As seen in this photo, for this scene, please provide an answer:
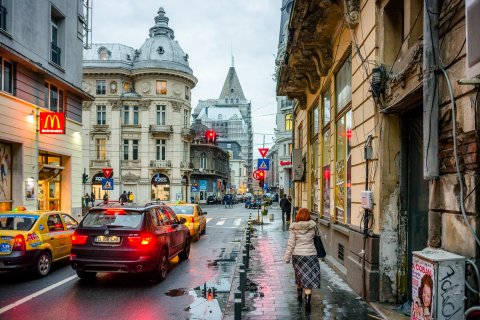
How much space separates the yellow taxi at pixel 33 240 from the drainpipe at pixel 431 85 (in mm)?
8118

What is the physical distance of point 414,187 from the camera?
22.8 feet

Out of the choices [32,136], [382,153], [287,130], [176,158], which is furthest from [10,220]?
[287,130]

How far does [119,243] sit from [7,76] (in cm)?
1165

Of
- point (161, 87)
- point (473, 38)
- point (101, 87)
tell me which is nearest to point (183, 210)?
point (473, 38)

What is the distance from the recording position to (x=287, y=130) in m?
61.8

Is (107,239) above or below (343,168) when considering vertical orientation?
below

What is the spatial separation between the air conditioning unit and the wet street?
17.0ft

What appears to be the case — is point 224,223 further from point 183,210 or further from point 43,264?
point 43,264

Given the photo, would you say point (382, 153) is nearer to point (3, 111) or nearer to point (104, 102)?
point (3, 111)

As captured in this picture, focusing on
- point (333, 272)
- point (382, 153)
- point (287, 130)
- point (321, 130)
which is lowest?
point (333, 272)

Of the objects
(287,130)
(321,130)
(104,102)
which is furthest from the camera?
(287,130)

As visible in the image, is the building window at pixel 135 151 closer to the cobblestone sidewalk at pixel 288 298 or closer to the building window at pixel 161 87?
the building window at pixel 161 87

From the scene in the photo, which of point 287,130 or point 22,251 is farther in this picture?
point 287,130

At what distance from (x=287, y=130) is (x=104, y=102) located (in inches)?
973
